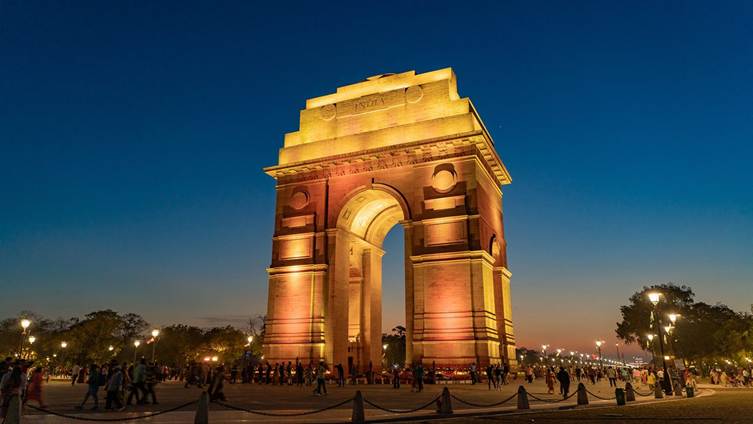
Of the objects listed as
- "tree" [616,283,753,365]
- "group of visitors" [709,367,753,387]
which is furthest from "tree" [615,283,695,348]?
"group of visitors" [709,367,753,387]

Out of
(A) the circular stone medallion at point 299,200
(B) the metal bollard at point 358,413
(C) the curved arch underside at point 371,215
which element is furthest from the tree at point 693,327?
(B) the metal bollard at point 358,413

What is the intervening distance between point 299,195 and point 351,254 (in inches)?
207

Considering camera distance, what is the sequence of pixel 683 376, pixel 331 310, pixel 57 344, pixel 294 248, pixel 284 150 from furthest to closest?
1. pixel 57 344
2. pixel 284 150
3. pixel 294 248
4. pixel 331 310
5. pixel 683 376

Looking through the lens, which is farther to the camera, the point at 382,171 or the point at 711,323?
the point at 711,323

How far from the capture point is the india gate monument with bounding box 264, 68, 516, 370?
97.8ft

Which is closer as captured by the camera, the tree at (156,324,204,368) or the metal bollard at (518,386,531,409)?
the metal bollard at (518,386,531,409)

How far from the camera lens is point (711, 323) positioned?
64.9m

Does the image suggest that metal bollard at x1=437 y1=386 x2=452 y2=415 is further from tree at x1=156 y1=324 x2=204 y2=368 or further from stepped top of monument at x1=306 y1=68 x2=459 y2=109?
tree at x1=156 y1=324 x2=204 y2=368

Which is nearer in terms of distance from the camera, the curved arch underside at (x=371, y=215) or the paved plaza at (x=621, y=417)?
the paved plaza at (x=621, y=417)

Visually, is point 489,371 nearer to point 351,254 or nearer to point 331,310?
point 331,310

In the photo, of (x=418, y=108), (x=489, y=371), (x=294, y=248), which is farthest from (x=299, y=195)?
(x=489, y=371)

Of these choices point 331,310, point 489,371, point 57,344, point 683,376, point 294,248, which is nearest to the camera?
point 489,371

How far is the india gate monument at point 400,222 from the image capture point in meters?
29.8

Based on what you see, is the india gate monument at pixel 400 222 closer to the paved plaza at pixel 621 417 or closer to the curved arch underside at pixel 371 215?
the curved arch underside at pixel 371 215
